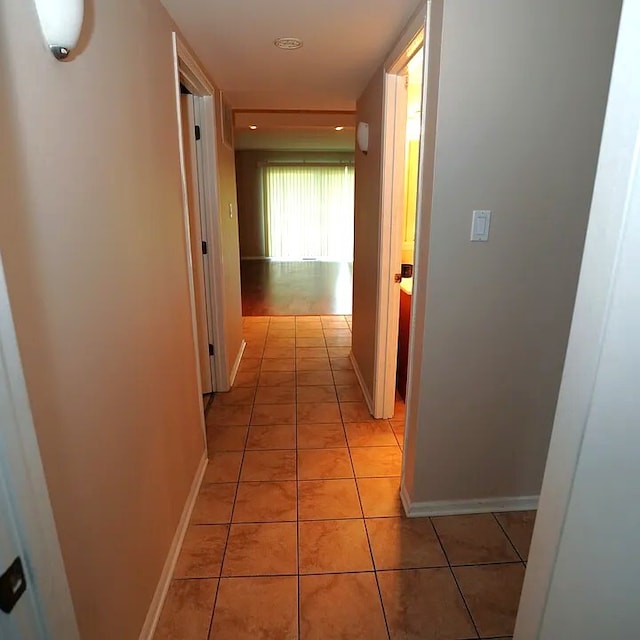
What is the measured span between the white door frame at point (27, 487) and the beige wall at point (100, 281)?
0.23 m

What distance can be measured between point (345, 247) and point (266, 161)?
2645mm

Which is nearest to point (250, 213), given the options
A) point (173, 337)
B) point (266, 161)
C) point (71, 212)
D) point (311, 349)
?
point (266, 161)

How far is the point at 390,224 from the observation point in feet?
8.19

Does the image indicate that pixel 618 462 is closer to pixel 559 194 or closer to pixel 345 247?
pixel 559 194

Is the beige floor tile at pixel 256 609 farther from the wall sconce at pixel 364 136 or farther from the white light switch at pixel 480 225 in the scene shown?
the wall sconce at pixel 364 136

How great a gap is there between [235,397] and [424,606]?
1940 millimetres

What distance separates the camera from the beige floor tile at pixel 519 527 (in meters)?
1.80

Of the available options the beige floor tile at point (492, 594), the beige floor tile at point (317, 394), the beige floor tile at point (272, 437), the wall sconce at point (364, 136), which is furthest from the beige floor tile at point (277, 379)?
the beige floor tile at point (492, 594)

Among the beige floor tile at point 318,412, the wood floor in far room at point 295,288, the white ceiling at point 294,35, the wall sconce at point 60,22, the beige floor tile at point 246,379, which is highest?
the white ceiling at point 294,35

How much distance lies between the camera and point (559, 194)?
1.65 metres

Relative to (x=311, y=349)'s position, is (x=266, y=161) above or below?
above

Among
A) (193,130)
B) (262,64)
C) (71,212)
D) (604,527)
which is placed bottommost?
(604,527)

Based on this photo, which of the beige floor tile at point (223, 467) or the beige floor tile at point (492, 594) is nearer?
the beige floor tile at point (492, 594)

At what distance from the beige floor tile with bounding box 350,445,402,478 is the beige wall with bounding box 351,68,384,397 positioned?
1.67 ft
